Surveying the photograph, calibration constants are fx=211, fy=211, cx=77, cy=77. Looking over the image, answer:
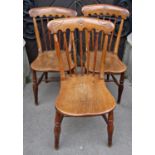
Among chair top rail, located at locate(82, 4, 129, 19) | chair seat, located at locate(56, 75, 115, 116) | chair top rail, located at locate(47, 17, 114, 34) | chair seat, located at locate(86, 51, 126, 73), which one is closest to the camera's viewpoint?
chair seat, located at locate(56, 75, 115, 116)

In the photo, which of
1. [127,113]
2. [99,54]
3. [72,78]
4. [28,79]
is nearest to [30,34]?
[28,79]

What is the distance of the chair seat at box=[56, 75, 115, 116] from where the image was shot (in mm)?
1398

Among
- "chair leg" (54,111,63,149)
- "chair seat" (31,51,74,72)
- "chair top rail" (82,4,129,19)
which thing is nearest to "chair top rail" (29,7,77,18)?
"chair top rail" (82,4,129,19)

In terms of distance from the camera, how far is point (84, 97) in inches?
59.9

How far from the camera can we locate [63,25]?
59.6 inches

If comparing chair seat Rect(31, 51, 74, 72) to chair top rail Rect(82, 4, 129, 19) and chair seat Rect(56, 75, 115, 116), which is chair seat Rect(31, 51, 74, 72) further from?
chair top rail Rect(82, 4, 129, 19)

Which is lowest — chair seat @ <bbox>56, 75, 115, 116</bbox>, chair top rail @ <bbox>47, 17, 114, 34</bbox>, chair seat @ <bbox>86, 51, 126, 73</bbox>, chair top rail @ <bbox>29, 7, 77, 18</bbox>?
chair seat @ <bbox>56, 75, 115, 116</bbox>

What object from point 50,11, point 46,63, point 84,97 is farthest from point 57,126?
point 50,11

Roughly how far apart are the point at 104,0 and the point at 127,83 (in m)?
1.00

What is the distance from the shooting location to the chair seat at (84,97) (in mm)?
1398

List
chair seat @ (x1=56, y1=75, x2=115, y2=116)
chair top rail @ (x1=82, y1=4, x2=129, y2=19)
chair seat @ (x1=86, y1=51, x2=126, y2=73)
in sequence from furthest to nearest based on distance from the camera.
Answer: chair top rail @ (x1=82, y1=4, x2=129, y2=19) < chair seat @ (x1=86, y1=51, x2=126, y2=73) < chair seat @ (x1=56, y1=75, x2=115, y2=116)

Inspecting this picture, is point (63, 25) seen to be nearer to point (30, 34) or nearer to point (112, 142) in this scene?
point (112, 142)

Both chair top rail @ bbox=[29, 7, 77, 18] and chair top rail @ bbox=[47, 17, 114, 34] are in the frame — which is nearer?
chair top rail @ bbox=[47, 17, 114, 34]

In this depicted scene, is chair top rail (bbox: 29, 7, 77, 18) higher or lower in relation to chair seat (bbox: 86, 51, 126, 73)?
higher
